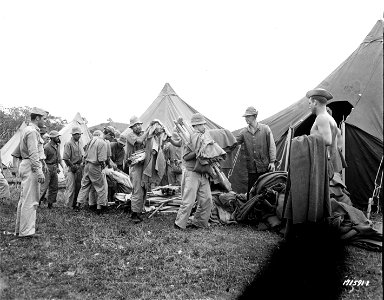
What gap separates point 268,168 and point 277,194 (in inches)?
45.9

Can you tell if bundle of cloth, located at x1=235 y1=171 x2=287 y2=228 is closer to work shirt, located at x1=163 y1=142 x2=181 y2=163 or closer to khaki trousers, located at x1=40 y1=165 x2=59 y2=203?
work shirt, located at x1=163 y1=142 x2=181 y2=163

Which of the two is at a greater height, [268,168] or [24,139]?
[24,139]

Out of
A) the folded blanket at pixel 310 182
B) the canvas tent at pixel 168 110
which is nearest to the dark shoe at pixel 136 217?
the folded blanket at pixel 310 182

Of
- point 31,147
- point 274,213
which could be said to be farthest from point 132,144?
point 274,213

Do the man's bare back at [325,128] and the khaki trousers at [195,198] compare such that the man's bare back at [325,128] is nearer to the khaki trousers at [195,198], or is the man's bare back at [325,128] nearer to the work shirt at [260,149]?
the khaki trousers at [195,198]

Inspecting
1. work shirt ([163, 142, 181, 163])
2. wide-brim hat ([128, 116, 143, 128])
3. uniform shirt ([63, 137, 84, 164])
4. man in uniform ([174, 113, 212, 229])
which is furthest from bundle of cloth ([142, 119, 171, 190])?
uniform shirt ([63, 137, 84, 164])

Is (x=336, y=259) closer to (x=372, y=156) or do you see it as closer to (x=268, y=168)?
(x=268, y=168)

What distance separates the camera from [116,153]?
30.5 feet

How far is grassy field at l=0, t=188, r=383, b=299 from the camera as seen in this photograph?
3.60m

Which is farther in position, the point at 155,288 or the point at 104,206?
the point at 104,206

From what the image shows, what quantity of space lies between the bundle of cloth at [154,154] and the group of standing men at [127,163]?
124 millimetres

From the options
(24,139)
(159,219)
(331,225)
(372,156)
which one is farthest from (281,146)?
(24,139)

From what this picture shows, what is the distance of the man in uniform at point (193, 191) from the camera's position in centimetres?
617

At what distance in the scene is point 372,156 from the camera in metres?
7.68
